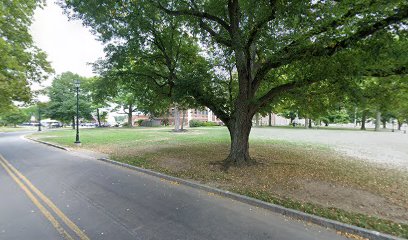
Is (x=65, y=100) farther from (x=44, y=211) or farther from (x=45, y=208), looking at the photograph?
(x=44, y=211)

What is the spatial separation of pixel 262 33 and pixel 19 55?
14.6m

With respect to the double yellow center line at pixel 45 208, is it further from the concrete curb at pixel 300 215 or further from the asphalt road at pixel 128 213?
the concrete curb at pixel 300 215

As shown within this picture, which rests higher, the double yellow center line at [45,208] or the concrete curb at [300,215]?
the concrete curb at [300,215]

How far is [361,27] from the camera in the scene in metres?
5.62

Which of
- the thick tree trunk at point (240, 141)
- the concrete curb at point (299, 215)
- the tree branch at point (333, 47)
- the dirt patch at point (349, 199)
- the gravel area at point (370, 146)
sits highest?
the tree branch at point (333, 47)

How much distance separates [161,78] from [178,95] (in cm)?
274

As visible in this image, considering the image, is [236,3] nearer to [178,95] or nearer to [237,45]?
[237,45]

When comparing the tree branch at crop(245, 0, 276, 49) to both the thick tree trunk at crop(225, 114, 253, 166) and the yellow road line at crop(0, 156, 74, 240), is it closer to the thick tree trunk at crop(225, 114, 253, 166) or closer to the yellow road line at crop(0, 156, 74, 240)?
the thick tree trunk at crop(225, 114, 253, 166)

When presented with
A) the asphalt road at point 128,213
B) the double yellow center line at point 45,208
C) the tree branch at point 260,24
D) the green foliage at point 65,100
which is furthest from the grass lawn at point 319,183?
the green foliage at point 65,100

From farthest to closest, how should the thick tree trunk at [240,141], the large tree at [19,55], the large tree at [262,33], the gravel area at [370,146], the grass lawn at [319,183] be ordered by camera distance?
the large tree at [19,55], the gravel area at [370,146], the thick tree trunk at [240,141], the large tree at [262,33], the grass lawn at [319,183]

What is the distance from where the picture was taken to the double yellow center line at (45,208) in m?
4.01

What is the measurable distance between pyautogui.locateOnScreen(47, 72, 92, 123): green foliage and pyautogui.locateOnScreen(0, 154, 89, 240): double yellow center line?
40448 mm

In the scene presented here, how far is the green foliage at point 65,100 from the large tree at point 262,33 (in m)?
39.6

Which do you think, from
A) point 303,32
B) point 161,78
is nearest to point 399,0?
point 303,32
